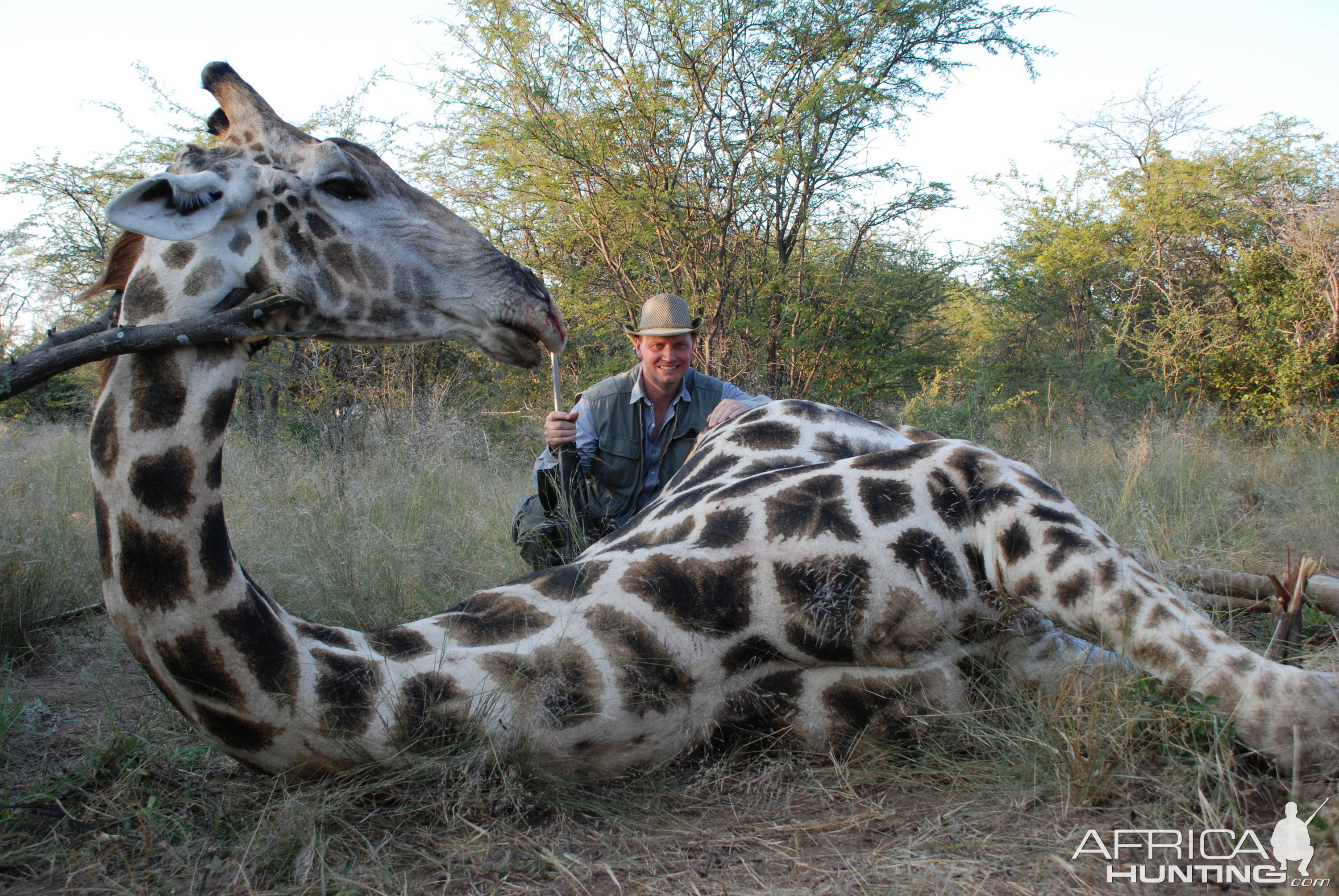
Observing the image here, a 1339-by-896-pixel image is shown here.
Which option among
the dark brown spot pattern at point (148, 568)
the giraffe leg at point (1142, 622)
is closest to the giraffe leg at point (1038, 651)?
the giraffe leg at point (1142, 622)

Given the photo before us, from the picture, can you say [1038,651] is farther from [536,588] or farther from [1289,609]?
[536,588]

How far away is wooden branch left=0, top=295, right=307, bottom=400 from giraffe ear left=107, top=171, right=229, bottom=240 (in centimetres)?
19

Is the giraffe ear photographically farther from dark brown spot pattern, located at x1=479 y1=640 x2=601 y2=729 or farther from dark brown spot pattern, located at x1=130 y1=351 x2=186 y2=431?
dark brown spot pattern, located at x1=479 y1=640 x2=601 y2=729

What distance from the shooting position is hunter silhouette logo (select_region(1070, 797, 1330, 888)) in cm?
173

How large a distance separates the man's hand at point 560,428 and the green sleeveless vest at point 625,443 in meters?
0.37

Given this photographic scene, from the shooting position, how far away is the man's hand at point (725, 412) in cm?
393

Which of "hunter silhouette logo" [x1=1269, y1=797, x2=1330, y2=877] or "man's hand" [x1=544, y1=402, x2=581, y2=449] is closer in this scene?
"hunter silhouette logo" [x1=1269, y1=797, x2=1330, y2=877]

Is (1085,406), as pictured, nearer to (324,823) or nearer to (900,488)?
(900,488)

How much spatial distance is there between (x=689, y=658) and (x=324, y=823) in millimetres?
955

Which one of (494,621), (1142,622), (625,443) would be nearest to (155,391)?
(494,621)

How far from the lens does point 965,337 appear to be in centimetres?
1695

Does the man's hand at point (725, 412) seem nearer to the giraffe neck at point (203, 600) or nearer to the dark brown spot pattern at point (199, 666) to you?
the giraffe neck at point (203, 600)

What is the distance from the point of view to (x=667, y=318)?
4.61 meters

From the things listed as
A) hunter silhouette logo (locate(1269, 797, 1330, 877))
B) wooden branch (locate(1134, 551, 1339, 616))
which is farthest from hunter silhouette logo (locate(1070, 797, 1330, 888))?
wooden branch (locate(1134, 551, 1339, 616))
